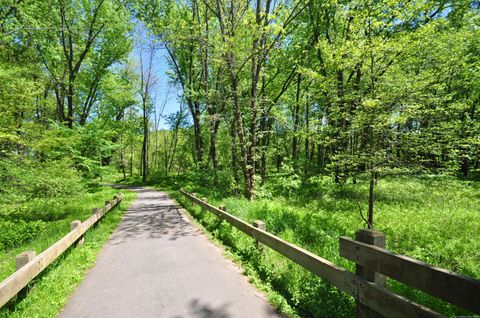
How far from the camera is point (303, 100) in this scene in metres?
24.6

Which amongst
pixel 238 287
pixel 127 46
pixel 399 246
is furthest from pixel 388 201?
pixel 127 46

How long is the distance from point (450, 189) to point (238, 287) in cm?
1585

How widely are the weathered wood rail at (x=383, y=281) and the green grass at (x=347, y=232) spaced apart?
586mm

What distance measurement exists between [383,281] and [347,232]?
4626mm

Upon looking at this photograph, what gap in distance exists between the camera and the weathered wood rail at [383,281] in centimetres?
206

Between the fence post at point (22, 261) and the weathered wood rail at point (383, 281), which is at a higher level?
the weathered wood rail at point (383, 281)

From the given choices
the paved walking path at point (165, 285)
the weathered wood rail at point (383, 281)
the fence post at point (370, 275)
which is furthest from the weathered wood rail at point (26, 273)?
the fence post at point (370, 275)

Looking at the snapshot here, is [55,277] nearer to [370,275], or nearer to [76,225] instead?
[76,225]

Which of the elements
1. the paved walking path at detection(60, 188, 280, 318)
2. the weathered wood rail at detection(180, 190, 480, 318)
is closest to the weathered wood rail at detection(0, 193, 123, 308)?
the paved walking path at detection(60, 188, 280, 318)

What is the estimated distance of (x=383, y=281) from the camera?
2.85m

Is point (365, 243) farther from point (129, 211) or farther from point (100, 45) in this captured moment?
point (100, 45)

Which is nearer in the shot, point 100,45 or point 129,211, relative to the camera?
point 129,211

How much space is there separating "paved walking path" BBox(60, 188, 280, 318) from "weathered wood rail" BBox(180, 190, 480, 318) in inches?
49.2

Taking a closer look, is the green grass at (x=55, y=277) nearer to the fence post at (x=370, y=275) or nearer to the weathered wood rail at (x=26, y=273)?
the weathered wood rail at (x=26, y=273)
